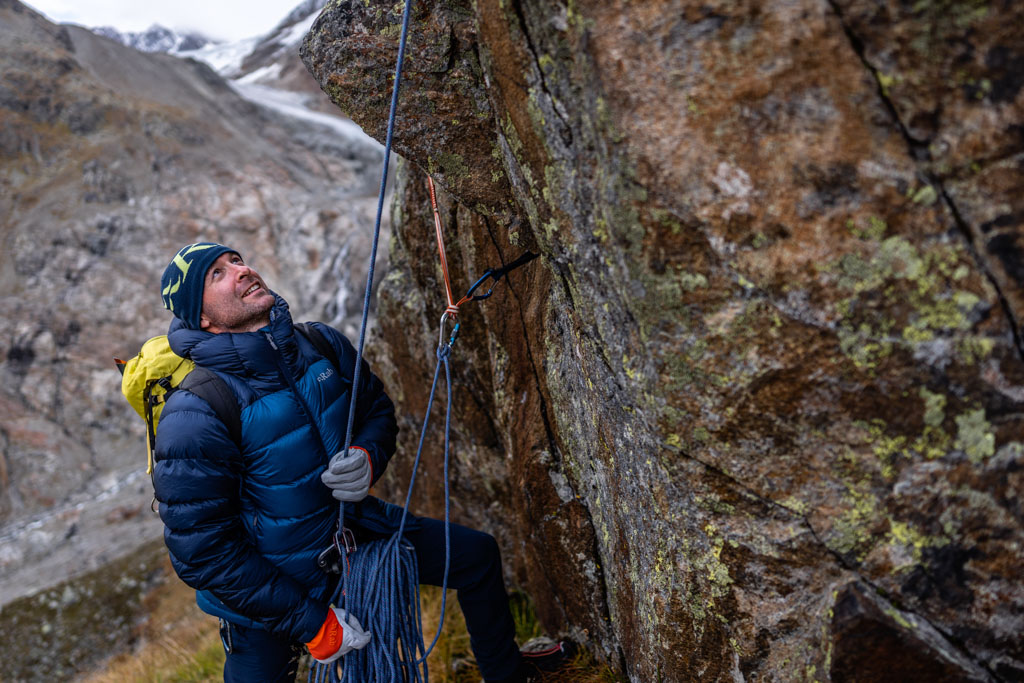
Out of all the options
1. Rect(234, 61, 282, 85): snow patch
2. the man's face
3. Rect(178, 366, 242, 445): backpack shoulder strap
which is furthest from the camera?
Rect(234, 61, 282, 85): snow patch

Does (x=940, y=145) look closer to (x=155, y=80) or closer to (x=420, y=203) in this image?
(x=420, y=203)

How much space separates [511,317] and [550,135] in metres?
1.53

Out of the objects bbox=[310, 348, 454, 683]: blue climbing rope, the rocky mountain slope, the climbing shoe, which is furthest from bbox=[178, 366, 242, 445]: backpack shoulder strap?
the rocky mountain slope

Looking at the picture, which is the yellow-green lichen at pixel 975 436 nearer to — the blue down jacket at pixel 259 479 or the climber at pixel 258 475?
the climber at pixel 258 475

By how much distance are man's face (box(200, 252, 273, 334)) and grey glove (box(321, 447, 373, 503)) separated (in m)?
0.75

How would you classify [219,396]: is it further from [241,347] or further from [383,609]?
[383,609]

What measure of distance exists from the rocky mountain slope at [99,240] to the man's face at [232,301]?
925cm

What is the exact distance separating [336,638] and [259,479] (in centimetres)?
80

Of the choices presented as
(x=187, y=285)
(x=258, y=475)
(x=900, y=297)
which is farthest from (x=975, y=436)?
(x=187, y=285)

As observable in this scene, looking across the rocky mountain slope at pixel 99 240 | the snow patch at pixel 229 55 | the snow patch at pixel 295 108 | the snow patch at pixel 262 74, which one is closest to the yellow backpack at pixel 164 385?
the rocky mountain slope at pixel 99 240

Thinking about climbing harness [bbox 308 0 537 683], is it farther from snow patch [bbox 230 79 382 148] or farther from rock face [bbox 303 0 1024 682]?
snow patch [bbox 230 79 382 148]

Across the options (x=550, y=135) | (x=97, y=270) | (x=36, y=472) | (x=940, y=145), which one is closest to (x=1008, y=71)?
(x=940, y=145)

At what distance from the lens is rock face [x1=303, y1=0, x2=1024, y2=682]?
146 cm

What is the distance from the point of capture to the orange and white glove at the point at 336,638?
2.68 metres
